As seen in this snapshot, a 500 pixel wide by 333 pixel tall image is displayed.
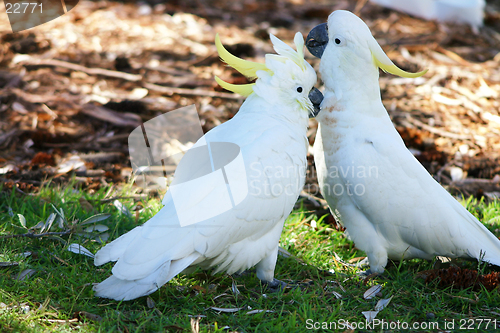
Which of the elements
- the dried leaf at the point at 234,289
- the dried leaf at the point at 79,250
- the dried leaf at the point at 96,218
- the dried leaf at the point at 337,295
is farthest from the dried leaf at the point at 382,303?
the dried leaf at the point at 96,218

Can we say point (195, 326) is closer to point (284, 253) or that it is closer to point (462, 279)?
point (284, 253)

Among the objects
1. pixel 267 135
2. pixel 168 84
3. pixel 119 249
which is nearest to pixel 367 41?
pixel 267 135

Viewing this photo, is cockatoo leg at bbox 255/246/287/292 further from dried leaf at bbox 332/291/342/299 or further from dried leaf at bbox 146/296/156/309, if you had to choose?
dried leaf at bbox 146/296/156/309

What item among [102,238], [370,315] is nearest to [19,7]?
[102,238]

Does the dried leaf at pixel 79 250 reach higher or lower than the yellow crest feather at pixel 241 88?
lower

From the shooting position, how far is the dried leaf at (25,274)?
2.30 meters

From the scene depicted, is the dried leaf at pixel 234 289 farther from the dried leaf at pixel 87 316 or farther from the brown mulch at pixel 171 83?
the brown mulch at pixel 171 83

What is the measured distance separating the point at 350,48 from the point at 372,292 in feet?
4.43

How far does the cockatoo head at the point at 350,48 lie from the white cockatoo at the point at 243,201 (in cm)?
17

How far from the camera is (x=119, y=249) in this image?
2070mm

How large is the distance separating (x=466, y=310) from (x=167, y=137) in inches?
103

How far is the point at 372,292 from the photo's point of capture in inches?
95.7

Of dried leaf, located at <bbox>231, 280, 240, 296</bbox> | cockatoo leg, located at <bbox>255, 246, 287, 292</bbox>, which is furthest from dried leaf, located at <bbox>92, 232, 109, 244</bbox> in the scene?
cockatoo leg, located at <bbox>255, 246, 287, 292</bbox>

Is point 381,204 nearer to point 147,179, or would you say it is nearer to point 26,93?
point 147,179
